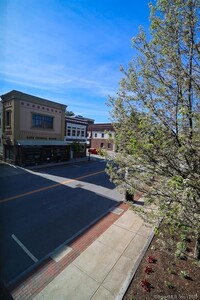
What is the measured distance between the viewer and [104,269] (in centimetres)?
529

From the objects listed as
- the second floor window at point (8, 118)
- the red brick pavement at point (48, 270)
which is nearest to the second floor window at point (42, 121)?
the second floor window at point (8, 118)

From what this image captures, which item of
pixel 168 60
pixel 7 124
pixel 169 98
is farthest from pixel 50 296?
pixel 7 124

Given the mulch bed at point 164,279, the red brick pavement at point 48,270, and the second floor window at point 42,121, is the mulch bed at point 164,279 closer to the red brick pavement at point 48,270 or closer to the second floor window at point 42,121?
the red brick pavement at point 48,270

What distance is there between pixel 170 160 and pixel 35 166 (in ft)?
66.9

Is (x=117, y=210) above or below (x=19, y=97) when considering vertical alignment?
below

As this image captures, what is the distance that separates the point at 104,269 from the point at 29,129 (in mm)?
20707

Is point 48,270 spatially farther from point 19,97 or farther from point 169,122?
point 19,97

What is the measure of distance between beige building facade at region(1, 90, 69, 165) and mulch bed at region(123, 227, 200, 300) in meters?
19.2

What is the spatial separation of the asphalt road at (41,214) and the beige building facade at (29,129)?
260 inches

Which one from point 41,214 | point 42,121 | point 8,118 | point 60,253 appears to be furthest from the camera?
Answer: point 42,121

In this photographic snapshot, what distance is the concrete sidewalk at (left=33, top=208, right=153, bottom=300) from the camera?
14.6ft

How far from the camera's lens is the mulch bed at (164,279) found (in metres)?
4.19

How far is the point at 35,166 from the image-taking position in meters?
21.7

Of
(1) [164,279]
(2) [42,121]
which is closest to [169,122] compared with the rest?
(1) [164,279]
